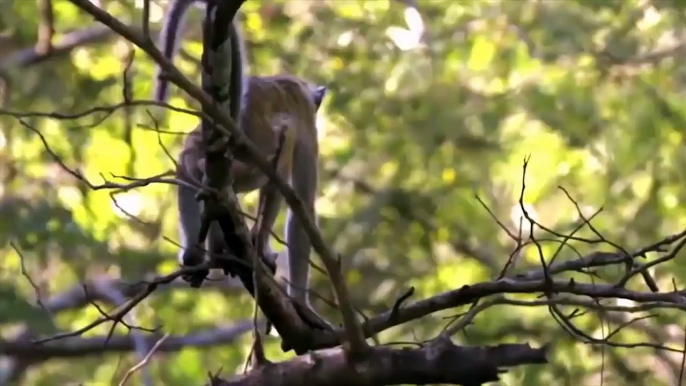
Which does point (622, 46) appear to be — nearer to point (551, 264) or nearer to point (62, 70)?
point (62, 70)

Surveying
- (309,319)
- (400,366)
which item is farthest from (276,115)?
(400,366)

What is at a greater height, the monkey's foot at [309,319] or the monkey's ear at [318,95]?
the monkey's ear at [318,95]

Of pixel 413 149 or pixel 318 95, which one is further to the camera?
pixel 413 149

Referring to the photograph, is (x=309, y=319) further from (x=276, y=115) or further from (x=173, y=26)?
(x=276, y=115)

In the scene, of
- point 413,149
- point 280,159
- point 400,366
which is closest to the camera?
point 400,366

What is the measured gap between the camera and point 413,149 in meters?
6.88

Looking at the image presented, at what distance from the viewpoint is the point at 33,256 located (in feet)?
20.0

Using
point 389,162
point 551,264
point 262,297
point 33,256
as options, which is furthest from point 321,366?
point 389,162

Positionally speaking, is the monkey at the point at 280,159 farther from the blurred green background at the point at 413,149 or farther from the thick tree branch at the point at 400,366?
the blurred green background at the point at 413,149

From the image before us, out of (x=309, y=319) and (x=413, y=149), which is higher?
(x=413, y=149)

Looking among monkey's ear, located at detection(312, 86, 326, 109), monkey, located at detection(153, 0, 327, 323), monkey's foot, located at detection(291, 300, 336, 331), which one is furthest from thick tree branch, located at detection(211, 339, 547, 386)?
monkey's ear, located at detection(312, 86, 326, 109)

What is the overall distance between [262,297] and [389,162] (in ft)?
15.3

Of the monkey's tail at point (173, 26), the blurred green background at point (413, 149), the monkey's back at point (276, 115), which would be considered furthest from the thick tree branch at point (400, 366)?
the blurred green background at point (413, 149)

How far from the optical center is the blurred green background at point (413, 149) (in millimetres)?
6430
